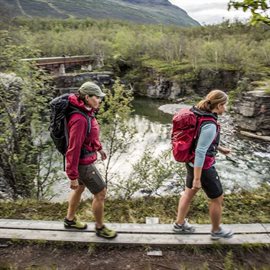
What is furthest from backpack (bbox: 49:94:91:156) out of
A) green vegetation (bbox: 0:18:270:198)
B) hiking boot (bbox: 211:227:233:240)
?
green vegetation (bbox: 0:18:270:198)

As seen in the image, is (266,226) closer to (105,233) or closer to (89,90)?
(105,233)

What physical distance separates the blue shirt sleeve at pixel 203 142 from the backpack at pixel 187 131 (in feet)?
0.31

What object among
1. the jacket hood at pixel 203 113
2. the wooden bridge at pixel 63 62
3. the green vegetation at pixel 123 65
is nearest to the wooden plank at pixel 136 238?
the jacket hood at pixel 203 113

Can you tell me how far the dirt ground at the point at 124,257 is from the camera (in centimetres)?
386

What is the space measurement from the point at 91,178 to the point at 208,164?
1381 millimetres

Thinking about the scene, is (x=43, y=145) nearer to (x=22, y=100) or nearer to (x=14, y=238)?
(x=22, y=100)

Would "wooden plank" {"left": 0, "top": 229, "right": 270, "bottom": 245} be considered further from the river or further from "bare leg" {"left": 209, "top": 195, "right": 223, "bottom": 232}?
the river

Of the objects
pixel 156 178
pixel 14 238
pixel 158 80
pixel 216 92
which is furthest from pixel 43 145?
pixel 158 80

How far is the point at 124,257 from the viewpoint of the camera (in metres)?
4.02

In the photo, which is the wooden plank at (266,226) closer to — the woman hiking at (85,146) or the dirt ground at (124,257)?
the dirt ground at (124,257)

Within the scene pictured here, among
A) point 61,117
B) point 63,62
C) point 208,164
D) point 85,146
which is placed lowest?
point 63,62

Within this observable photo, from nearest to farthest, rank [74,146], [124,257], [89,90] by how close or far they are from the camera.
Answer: [74,146] → [89,90] → [124,257]

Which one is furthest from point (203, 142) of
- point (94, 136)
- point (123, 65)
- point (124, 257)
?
point (123, 65)

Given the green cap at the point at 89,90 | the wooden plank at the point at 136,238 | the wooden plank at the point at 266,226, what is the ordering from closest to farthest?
the green cap at the point at 89,90, the wooden plank at the point at 136,238, the wooden plank at the point at 266,226
